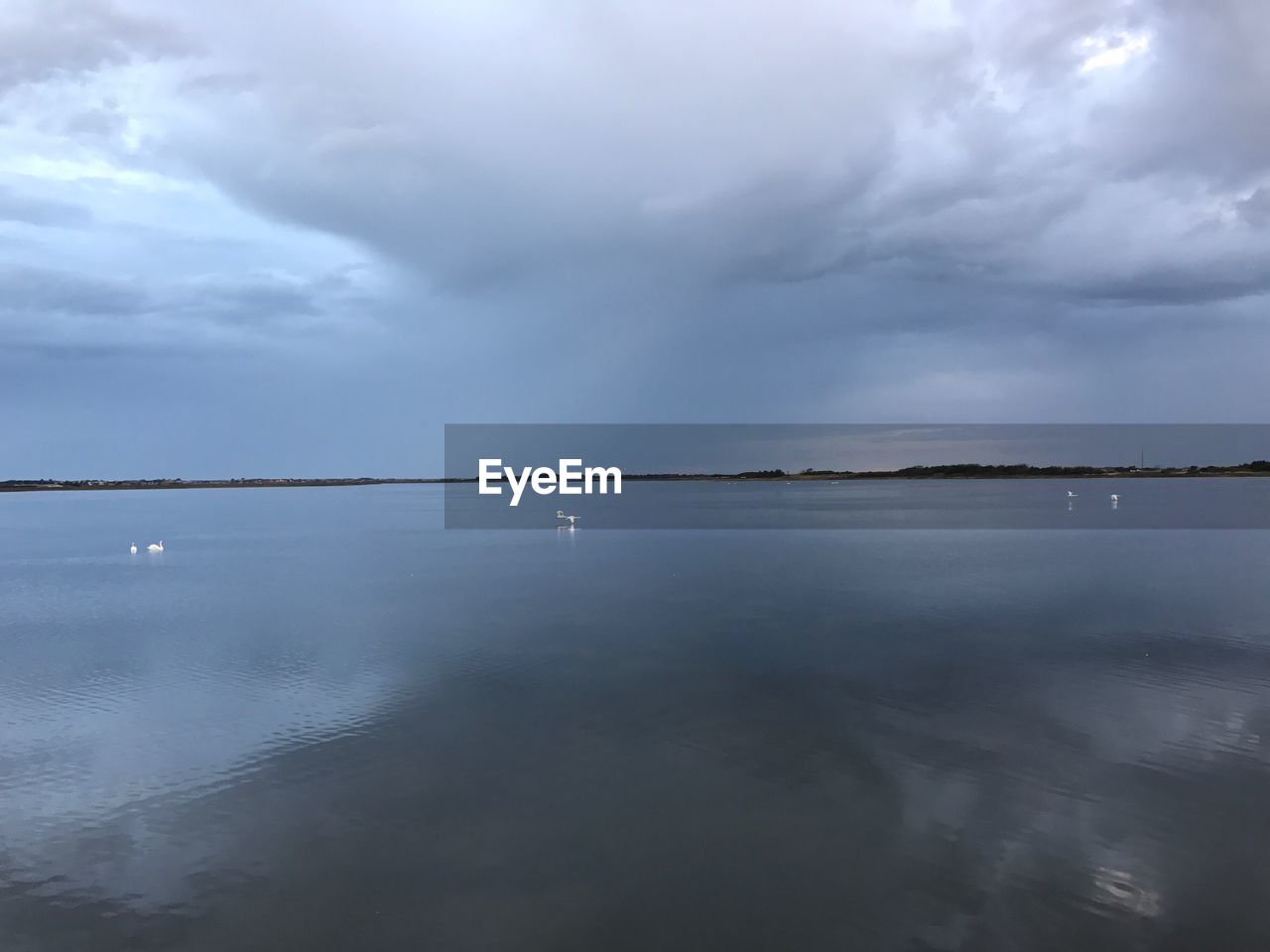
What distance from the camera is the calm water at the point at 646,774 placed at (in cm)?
716

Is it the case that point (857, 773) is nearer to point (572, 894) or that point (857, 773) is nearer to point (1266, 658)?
point (572, 894)

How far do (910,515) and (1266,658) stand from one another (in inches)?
1889

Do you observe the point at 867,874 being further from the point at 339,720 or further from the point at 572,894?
the point at 339,720

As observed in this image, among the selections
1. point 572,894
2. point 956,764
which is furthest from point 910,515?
point 572,894

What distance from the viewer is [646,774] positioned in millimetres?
10336

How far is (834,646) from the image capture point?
17406 millimetres

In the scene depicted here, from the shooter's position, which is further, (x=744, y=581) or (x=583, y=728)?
(x=744, y=581)

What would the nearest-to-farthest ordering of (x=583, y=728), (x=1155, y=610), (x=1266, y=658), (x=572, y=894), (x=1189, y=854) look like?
(x=572, y=894), (x=1189, y=854), (x=583, y=728), (x=1266, y=658), (x=1155, y=610)

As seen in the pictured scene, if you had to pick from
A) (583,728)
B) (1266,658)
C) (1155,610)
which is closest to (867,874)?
(583,728)

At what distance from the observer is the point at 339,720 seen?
509 inches

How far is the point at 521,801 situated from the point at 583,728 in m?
2.73

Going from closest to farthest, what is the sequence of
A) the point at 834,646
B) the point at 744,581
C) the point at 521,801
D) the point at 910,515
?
the point at 521,801 → the point at 834,646 → the point at 744,581 → the point at 910,515

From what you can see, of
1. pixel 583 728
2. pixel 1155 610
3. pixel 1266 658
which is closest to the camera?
pixel 583 728

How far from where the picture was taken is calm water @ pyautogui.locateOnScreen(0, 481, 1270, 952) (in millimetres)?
7156
